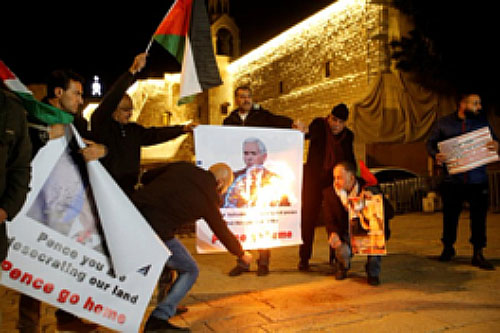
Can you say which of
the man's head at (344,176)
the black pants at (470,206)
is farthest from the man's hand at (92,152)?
the black pants at (470,206)

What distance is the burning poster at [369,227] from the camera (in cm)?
461

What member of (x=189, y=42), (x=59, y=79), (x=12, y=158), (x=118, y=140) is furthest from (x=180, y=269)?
(x=189, y=42)

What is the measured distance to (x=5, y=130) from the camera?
235 cm

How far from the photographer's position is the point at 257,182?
5016mm

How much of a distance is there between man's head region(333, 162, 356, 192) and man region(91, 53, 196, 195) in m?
2.04

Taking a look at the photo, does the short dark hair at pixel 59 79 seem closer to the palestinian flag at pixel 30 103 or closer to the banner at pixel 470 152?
the palestinian flag at pixel 30 103

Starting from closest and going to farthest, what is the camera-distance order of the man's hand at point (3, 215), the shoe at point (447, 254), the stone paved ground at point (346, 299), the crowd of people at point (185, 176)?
the man's hand at point (3, 215) < the crowd of people at point (185, 176) < the stone paved ground at point (346, 299) < the shoe at point (447, 254)

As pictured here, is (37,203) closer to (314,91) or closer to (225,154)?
(225,154)

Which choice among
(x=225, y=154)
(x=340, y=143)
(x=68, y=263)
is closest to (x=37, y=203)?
(x=68, y=263)

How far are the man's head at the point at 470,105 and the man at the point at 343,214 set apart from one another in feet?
5.53

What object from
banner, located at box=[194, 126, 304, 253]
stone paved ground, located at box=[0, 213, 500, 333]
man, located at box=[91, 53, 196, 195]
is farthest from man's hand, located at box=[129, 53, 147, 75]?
stone paved ground, located at box=[0, 213, 500, 333]

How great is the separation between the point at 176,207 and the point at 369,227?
2268 mm

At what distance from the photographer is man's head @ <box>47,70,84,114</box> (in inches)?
127

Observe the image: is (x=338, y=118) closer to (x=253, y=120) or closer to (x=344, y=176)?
(x=344, y=176)
